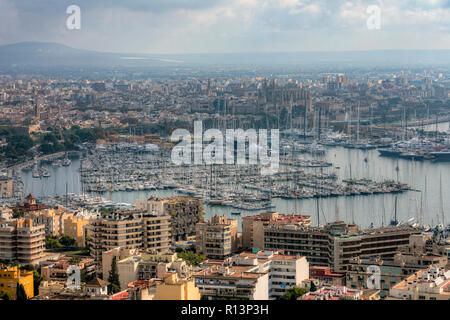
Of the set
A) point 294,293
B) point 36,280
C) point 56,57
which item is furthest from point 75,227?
point 56,57

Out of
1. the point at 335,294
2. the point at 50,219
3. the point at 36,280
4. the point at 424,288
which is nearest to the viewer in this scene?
the point at 335,294

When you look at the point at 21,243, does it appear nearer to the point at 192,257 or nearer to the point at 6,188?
the point at 192,257

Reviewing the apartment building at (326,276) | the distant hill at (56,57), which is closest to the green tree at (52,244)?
the apartment building at (326,276)

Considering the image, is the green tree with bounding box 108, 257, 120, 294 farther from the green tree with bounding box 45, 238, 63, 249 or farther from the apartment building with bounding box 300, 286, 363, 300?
the green tree with bounding box 45, 238, 63, 249

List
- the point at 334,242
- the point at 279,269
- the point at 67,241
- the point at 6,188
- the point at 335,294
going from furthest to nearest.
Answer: the point at 6,188 < the point at 67,241 < the point at 334,242 < the point at 279,269 < the point at 335,294

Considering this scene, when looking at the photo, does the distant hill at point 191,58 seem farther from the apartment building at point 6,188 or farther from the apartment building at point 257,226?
the apartment building at point 257,226

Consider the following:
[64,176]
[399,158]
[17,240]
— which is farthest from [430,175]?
[17,240]
